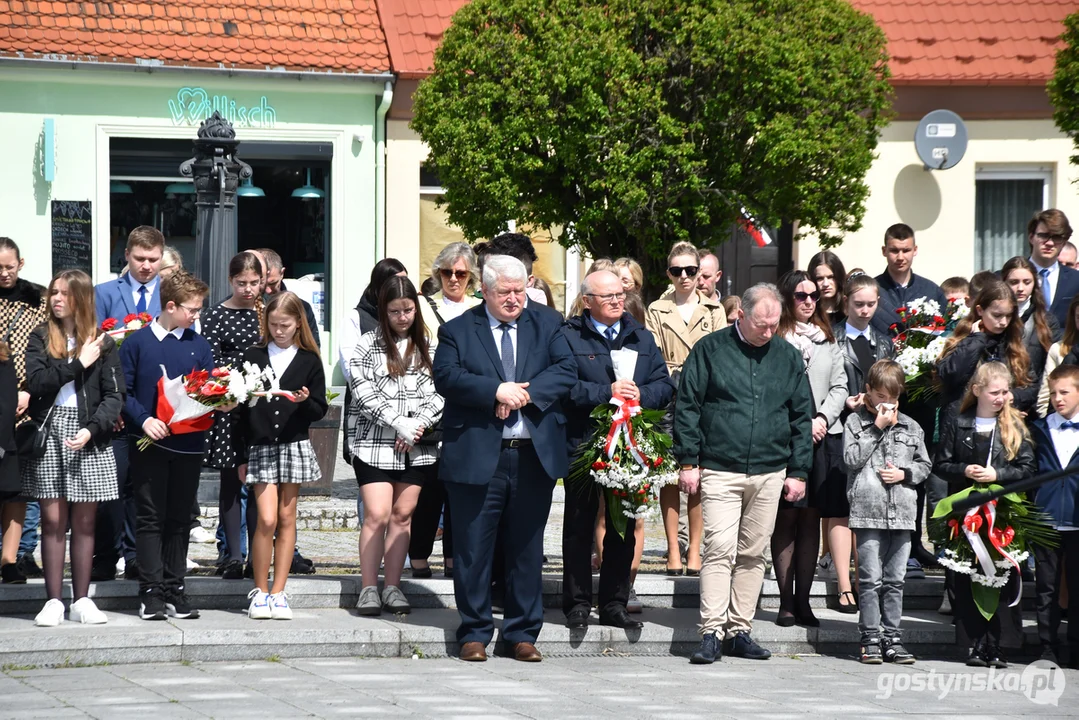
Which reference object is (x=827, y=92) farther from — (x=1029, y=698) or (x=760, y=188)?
(x=1029, y=698)

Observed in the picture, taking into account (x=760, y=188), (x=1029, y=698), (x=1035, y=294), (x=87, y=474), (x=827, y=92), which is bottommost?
(x=1029, y=698)

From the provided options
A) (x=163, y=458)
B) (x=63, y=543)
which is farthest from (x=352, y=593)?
(x=63, y=543)

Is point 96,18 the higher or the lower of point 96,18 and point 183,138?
the higher

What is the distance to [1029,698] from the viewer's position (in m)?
7.37

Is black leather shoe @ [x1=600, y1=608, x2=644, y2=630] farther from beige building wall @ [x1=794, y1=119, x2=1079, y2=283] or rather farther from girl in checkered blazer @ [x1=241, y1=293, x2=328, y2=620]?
beige building wall @ [x1=794, y1=119, x2=1079, y2=283]

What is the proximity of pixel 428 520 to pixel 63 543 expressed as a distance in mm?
2191

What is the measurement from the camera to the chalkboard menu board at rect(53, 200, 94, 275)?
1792 centimetres

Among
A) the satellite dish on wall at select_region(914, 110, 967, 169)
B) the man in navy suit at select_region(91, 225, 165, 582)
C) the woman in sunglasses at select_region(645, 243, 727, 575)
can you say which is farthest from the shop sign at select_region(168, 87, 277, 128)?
the woman in sunglasses at select_region(645, 243, 727, 575)

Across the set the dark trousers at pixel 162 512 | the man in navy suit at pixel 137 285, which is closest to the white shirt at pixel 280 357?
the dark trousers at pixel 162 512

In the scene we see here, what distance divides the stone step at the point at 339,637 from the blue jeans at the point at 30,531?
853 millimetres

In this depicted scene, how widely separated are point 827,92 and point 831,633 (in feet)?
27.8

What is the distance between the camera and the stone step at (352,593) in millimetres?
8156

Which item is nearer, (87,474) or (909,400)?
(87,474)

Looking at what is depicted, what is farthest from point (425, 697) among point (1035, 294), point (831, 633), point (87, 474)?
point (1035, 294)
